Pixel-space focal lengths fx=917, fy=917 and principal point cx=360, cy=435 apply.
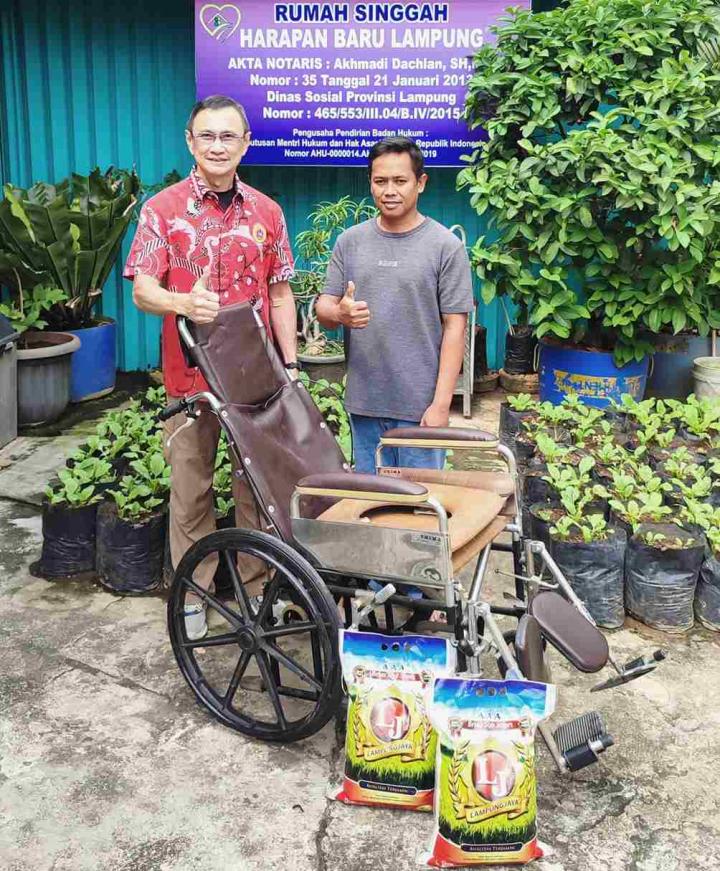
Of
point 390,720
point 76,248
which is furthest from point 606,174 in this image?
point 390,720

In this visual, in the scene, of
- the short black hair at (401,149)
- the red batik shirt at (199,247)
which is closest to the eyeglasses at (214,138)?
the red batik shirt at (199,247)

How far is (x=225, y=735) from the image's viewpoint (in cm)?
281

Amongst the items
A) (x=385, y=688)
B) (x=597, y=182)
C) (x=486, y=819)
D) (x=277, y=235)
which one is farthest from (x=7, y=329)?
(x=486, y=819)

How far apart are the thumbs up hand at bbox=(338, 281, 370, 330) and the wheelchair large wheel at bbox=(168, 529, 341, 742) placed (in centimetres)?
83

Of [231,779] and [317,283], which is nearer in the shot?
[231,779]

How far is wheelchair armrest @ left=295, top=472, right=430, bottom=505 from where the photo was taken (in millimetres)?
2418

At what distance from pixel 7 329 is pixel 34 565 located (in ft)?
6.91

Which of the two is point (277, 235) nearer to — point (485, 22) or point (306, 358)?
point (306, 358)

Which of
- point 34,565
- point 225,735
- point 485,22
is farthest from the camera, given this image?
point 485,22

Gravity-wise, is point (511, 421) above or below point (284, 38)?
below

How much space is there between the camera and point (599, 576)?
3492 mm

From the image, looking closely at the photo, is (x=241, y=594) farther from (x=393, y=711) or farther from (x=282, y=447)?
(x=393, y=711)

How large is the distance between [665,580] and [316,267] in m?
3.80

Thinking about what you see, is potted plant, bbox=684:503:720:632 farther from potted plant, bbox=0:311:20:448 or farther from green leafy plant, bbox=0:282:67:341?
green leafy plant, bbox=0:282:67:341
